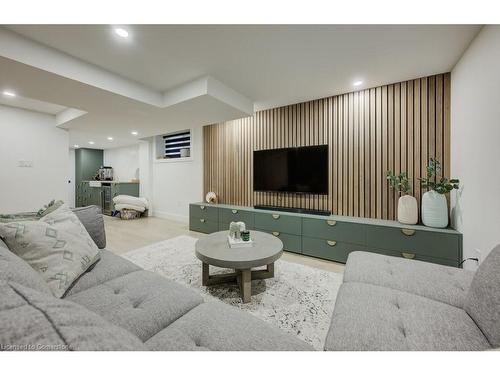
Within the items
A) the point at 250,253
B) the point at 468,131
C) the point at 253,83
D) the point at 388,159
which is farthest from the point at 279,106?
the point at 250,253

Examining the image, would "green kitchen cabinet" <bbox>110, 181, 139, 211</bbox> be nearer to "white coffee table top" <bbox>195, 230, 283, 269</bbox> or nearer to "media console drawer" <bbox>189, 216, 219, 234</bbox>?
"media console drawer" <bbox>189, 216, 219, 234</bbox>

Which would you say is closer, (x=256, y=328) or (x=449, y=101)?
(x=256, y=328)

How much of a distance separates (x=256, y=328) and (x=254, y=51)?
222cm

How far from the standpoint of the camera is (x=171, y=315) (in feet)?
3.20

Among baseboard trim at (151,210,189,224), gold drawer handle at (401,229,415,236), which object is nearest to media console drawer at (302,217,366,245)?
gold drawer handle at (401,229,415,236)

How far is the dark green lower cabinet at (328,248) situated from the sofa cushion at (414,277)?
3.34 feet

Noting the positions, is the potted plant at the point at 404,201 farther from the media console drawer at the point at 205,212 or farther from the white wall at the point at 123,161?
the white wall at the point at 123,161

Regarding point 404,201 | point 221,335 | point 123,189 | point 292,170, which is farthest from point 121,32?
point 123,189

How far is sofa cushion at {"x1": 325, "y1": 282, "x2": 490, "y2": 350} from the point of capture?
0.79 meters

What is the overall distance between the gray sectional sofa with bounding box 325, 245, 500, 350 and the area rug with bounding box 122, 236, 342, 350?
1.61ft

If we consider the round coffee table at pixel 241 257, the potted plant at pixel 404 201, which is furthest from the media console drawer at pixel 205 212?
the potted plant at pixel 404 201

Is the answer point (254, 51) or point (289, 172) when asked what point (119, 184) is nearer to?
point (289, 172)

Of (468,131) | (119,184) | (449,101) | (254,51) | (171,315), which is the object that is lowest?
(171,315)
